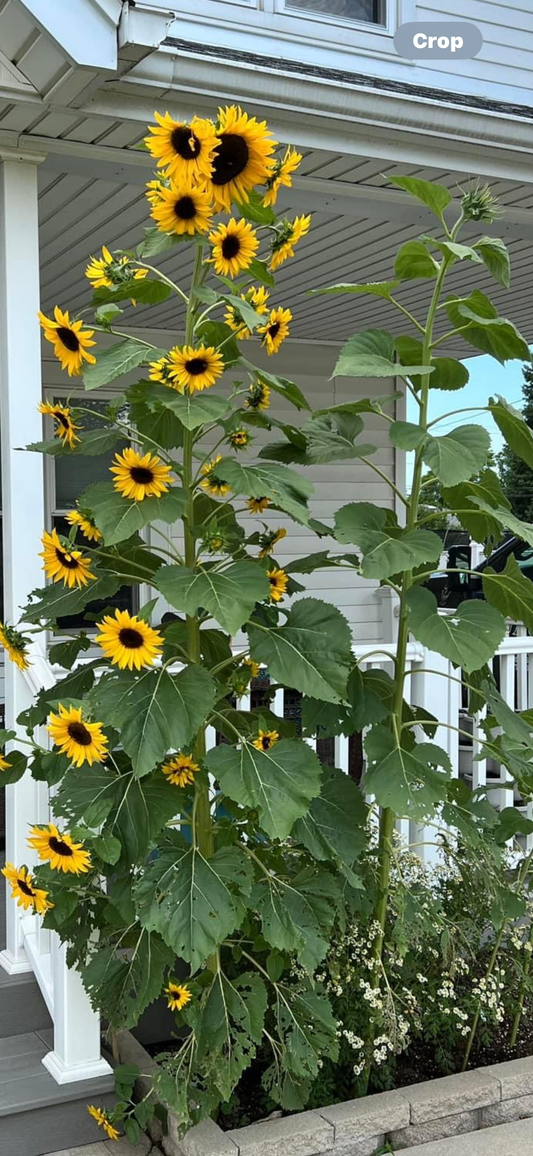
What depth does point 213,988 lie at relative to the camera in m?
2.20

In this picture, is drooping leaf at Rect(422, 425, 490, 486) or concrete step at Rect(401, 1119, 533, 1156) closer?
drooping leaf at Rect(422, 425, 490, 486)

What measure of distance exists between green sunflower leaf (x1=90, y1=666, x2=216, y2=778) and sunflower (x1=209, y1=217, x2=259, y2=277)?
0.83 meters

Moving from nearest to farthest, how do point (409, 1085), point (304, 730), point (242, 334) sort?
point (242, 334)
point (304, 730)
point (409, 1085)

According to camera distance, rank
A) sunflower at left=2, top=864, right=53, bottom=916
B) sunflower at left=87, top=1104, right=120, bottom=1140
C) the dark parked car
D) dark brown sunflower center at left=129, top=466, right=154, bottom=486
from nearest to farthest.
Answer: dark brown sunflower center at left=129, top=466, right=154, bottom=486
sunflower at left=2, top=864, right=53, bottom=916
sunflower at left=87, top=1104, right=120, bottom=1140
the dark parked car

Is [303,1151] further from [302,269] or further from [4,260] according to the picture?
[302,269]

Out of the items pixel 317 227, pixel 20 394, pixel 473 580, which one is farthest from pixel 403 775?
pixel 473 580

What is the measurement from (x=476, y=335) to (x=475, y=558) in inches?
240

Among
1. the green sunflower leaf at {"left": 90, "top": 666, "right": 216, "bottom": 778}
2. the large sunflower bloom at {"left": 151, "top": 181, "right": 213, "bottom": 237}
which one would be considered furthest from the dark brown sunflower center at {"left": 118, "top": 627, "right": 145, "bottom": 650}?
the large sunflower bloom at {"left": 151, "top": 181, "right": 213, "bottom": 237}

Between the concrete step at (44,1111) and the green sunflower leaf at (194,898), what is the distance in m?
0.75

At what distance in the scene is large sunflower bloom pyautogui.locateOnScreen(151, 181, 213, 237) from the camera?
1.89m

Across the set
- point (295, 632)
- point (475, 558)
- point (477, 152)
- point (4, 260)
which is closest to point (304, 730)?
point (295, 632)

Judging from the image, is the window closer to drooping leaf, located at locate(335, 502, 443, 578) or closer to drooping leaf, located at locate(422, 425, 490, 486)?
drooping leaf, located at locate(422, 425, 490, 486)

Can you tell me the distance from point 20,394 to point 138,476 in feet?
3.75

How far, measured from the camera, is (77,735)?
6.23 feet
